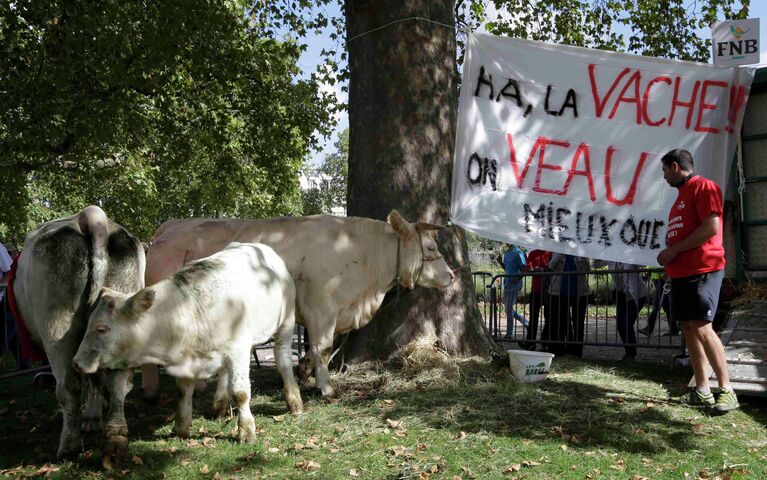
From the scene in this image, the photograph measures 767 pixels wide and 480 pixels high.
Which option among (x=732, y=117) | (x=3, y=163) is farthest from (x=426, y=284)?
(x=3, y=163)

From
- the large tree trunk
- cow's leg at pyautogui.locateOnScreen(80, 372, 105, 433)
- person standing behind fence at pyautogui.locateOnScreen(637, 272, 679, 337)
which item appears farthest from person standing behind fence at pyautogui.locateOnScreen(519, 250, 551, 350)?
cow's leg at pyautogui.locateOnScreen(80, 372, 105, 433)

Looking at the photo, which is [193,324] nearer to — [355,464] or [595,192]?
Answer: [355,464]

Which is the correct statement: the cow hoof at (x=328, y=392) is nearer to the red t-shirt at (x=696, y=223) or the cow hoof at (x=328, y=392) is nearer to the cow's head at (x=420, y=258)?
the cow's head at (x=420, y=258)

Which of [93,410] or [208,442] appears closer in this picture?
[208,442]

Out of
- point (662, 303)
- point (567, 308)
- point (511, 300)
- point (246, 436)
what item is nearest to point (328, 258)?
point (246, 436)

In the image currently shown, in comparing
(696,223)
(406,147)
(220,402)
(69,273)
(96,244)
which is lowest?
(220,402)

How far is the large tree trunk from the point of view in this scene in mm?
7309

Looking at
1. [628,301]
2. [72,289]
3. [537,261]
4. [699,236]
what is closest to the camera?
[72,289]

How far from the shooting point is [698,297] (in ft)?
19.0

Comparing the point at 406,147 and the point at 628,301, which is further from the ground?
the point at 406,147

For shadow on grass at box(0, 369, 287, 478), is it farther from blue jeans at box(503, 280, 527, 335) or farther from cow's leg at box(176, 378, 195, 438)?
blue jeans at box(503, 280, 527, 335)

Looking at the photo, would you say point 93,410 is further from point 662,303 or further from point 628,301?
point 662,303

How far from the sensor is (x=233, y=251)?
5.72 m

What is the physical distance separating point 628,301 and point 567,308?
0.89 m
